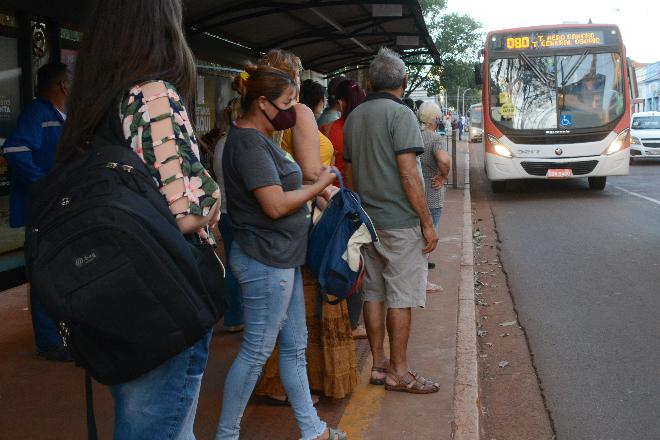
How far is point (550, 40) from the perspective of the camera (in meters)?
14.9

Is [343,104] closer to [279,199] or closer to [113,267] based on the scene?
[279,199]

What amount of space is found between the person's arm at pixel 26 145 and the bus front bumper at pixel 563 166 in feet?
37.6

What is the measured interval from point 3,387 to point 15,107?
101 inches

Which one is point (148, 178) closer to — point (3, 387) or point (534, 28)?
point (3, 387)

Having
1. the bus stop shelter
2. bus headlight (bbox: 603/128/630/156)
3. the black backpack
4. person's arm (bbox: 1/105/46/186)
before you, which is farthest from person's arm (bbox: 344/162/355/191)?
bus headlight (bbox: 603/128/630/156)

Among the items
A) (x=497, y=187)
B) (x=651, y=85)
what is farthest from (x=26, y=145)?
(x=651, y=85)

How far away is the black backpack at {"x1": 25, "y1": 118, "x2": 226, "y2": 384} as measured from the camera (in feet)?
5.70

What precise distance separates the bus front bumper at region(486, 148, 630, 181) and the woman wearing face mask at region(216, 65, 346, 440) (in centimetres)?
1218

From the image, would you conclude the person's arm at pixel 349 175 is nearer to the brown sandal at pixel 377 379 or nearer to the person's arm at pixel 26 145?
the brown sandal at pixel 377 379

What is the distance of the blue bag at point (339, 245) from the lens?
3531 mm

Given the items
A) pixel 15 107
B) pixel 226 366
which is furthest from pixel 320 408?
pixel 15 107

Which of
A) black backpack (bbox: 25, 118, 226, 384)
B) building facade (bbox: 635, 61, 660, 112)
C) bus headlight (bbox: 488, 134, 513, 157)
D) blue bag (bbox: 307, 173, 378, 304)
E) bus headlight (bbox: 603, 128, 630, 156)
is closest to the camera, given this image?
black backpack (bbox: 25, 118, 226, 384)

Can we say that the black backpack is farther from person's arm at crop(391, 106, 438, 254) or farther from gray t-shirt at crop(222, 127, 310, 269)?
person's arm at crop(391, 106, 438, 254)

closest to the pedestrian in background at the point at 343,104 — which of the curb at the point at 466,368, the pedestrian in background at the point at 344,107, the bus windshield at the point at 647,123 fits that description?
the pedestrian in background at the point at 344,107
